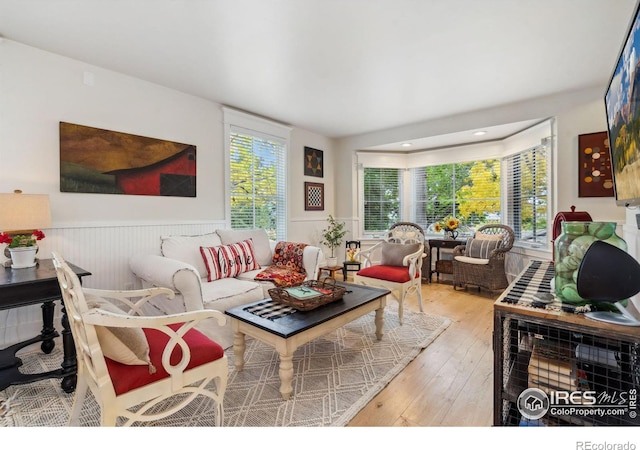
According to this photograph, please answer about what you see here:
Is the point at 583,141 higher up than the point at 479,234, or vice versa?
the point at 583,141

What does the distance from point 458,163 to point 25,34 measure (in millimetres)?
5537

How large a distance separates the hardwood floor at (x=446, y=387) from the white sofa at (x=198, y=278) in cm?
136

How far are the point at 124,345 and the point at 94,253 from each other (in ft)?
6.69

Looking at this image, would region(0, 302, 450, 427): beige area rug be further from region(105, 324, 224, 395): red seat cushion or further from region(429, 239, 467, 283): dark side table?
region(429, 239, 467, 283): dark side table

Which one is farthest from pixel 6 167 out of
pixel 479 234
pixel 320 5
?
pixel 479 234

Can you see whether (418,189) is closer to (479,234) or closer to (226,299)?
(479,234)

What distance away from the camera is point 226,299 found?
97.5 inches

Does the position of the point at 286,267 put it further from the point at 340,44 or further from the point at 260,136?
the point at 340,44

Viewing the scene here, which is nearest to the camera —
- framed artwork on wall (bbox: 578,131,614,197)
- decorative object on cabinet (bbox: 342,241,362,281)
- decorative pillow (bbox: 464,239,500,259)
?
framed artwork on wall (bbox: 578,131,614,197)

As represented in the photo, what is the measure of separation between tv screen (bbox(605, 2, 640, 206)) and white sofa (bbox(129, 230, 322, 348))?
8.13ft

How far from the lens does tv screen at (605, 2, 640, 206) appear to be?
1.06 metres

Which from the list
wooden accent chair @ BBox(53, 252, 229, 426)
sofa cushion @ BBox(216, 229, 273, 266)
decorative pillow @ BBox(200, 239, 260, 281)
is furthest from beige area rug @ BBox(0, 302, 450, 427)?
sofa cushion @ BBox(216, 229, 273, 266)

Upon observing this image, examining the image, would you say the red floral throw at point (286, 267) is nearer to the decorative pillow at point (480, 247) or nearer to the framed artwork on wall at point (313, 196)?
the framed artwork on wall at point (313, 196)

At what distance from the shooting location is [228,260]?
307 centimetres
